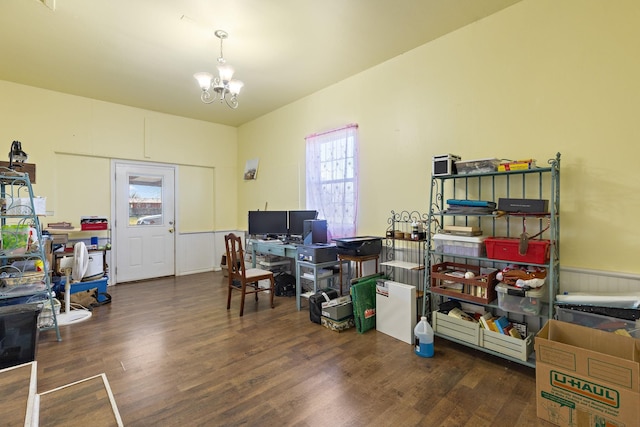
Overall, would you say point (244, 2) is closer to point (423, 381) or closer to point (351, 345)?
point (351, 345)

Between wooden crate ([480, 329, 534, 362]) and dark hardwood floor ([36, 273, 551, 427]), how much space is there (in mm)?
135

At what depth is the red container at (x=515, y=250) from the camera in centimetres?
218

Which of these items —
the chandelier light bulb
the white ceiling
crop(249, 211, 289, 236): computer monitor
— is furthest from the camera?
crop(249, 211, 289, 236): computer monitor

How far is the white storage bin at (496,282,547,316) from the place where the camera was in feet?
7.20

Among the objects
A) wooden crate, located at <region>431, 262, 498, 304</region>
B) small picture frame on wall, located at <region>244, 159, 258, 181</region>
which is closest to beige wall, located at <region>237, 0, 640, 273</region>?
wooden crate, located at <region>431, 262, 498, 304</region>

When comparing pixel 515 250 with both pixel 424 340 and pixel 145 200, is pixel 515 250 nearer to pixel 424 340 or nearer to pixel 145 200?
pixel 424 340

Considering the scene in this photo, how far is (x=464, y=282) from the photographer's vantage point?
250 centimetres

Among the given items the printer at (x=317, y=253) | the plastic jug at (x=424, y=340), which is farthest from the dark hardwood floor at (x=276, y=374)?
the printer at (x=317, y=253)

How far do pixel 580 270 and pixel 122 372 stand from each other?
11.5 ft

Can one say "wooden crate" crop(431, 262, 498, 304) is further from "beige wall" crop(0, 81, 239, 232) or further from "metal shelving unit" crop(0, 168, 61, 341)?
"beige wall" crop(0, 81, 239, 232)

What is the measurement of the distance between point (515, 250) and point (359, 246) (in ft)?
4.74

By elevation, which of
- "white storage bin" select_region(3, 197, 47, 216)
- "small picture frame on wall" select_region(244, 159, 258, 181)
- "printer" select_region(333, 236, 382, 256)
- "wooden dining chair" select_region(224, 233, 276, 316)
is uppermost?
"small picture frame on wall" select_region(244, 159, 258, 181)

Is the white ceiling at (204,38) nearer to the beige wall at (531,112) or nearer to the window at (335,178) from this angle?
the beige wall at (531,112)

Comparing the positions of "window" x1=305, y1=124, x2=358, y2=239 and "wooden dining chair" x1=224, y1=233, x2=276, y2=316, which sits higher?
"window" x1=305, y1=124, x2=358, y2=239
